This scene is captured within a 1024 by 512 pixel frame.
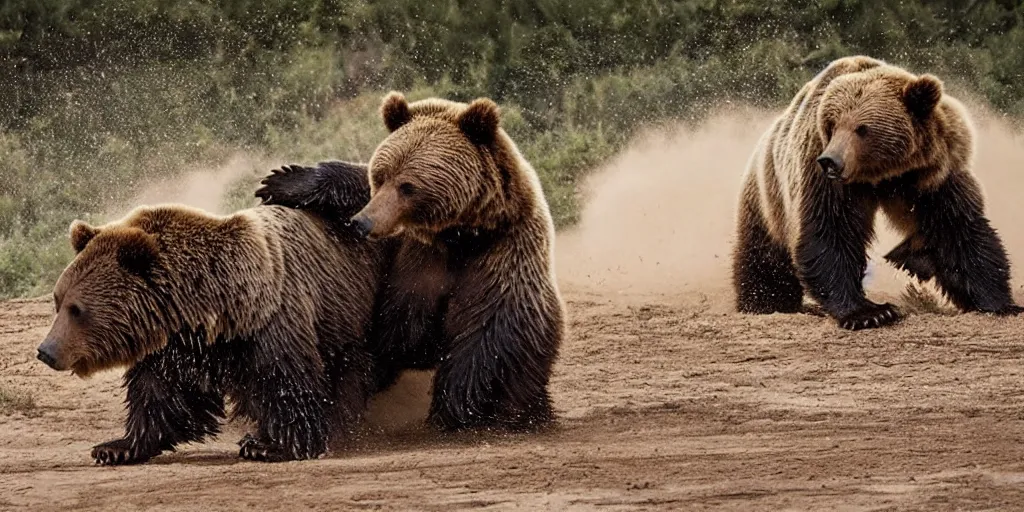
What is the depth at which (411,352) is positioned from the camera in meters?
6.78

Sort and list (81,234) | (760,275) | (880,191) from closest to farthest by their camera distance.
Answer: (81,234), (880,191), (760,275)

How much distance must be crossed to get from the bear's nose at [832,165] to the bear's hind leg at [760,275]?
1376 mm

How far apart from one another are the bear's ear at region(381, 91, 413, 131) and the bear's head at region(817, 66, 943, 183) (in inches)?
105

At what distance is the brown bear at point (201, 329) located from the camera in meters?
5.90

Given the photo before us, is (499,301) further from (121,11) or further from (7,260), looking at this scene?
(121,11)

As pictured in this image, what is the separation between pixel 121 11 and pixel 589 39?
507cm

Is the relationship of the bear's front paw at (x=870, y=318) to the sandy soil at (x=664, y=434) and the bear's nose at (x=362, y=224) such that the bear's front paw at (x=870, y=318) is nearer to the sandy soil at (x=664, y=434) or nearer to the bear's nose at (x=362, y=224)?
the sandy soil at (x=664, y=434)

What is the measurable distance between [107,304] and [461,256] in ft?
4.89

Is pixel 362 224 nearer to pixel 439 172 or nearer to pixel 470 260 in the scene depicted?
pixel 439 172

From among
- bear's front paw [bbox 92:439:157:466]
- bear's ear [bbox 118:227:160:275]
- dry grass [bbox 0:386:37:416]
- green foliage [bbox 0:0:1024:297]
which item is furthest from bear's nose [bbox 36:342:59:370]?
green foliage [bbox 0:0:1024:297]

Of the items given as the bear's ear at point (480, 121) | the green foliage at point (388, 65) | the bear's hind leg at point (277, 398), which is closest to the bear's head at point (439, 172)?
the bear's ear at point (480, 121)

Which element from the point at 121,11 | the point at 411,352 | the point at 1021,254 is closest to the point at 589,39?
the point at 121,11

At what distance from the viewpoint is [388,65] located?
17109 mm

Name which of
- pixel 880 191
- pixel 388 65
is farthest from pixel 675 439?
pixel 388 65
